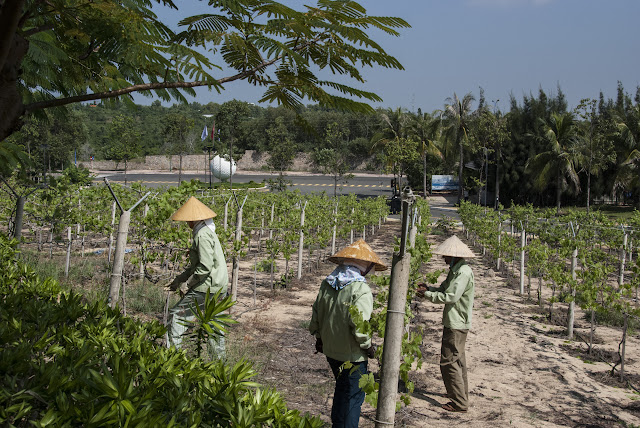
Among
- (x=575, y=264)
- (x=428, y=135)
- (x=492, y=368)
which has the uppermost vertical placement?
(x=428, y=135)

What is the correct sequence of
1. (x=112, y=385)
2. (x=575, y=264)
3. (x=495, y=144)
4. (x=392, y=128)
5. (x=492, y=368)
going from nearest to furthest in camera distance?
(x=112, y=385)
(x=492, y=368)
(x=575, y=264)
(x=495, y=144)
(x=392, y=128)

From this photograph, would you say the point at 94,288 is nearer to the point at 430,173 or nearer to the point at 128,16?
the point at 128,16

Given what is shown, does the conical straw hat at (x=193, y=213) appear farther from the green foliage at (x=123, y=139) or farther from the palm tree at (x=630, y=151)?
the green foliage at (x=123, y=139)

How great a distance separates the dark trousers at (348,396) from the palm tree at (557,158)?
29905mm

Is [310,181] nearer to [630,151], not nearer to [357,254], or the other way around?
[630,151]

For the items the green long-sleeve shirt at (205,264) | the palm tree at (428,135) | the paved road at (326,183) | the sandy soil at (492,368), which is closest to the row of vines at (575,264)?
the sandy soil at (492,368)

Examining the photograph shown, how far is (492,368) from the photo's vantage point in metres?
6.58

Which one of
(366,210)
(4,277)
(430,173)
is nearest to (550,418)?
(4,277)

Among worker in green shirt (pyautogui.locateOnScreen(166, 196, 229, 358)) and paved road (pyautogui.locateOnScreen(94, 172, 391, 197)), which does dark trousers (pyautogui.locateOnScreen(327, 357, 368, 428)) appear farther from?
paved road (pyautogui.locateOnScreen(94, 172, 391, 197))

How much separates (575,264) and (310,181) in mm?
38894

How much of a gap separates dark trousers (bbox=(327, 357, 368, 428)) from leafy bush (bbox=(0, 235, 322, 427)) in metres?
1.31

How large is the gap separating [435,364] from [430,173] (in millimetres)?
38135

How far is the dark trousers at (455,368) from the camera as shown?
16.9 ft

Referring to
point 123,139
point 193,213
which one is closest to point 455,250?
point 193,213
